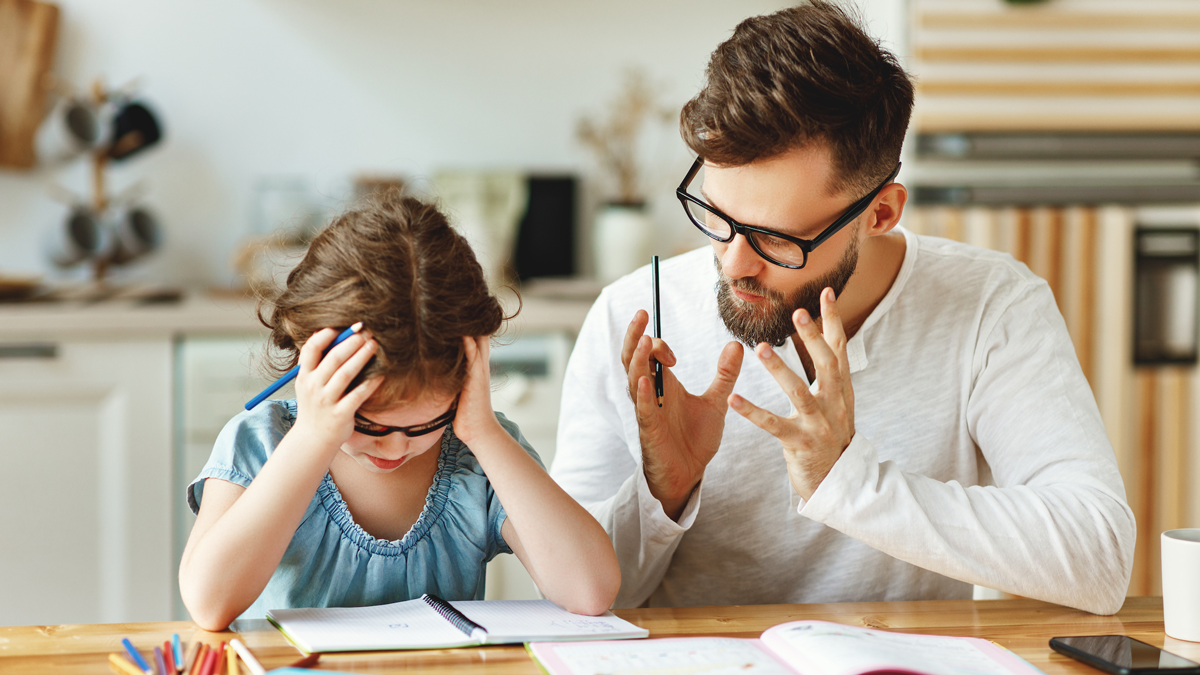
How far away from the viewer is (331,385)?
3.08ft

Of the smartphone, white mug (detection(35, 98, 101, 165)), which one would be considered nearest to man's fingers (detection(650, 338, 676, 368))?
the smartphone

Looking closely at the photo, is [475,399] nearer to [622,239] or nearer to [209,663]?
[209,663]

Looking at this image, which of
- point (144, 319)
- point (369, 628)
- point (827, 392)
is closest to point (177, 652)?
point (369, 628)

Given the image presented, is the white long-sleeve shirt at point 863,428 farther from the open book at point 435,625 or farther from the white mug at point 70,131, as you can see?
the white mug at point 70,131

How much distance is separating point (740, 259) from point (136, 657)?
2.37 feet

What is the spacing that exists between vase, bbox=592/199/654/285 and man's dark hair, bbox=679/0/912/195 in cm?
155

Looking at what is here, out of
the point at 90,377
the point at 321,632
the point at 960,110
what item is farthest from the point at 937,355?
Answer: the point at 90,377

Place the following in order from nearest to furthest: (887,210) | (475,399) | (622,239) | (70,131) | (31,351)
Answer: (475,399) → (887,210) → (31,351) → (70,131) → (622,239)

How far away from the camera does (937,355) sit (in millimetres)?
1321

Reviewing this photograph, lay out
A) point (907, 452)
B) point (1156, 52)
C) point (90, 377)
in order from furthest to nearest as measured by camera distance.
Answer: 1. point (1156, 52)
2. point (90, 377)
3. point (907, 452)

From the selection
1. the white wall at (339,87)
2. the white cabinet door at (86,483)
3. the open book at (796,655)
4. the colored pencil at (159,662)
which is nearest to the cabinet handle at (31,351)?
the white cabinet door at (86,483)

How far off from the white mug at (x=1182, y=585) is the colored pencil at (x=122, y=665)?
3.02 ft

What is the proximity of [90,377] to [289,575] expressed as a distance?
1445 millimetres

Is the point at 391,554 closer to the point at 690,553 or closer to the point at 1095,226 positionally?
the point at 690,553
